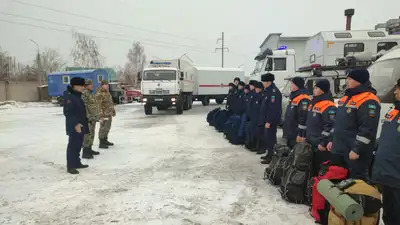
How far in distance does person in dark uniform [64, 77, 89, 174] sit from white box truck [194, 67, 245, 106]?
2020cm

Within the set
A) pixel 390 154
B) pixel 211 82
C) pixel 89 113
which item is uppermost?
pixel 211 82

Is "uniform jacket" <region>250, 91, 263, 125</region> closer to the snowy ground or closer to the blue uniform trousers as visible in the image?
the snowy ground

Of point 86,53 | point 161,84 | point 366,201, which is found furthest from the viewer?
point 86,53

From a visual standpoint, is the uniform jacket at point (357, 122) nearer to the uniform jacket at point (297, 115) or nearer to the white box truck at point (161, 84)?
the uniform jacket at point (297, 115)

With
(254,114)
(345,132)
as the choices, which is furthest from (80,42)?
(345,132)

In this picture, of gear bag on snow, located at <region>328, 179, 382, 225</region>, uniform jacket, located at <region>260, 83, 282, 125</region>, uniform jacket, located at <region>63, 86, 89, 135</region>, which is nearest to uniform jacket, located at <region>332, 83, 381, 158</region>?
gear bag on snow, located at <region>328, 179, 382, 225</region>

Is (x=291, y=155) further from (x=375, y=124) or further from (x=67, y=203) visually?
(x=67, y=203)

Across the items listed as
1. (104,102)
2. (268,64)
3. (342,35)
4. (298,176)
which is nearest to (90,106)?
(104,102)

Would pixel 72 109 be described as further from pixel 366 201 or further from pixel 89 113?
pixel 366 201

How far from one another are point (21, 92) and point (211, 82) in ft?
75.6

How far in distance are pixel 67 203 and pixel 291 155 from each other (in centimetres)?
354

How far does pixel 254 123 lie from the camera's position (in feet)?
26.2

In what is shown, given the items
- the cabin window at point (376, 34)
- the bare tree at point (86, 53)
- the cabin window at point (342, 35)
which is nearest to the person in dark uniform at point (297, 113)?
the cabin window at point (342, 35)

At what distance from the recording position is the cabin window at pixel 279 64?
48.9ft
